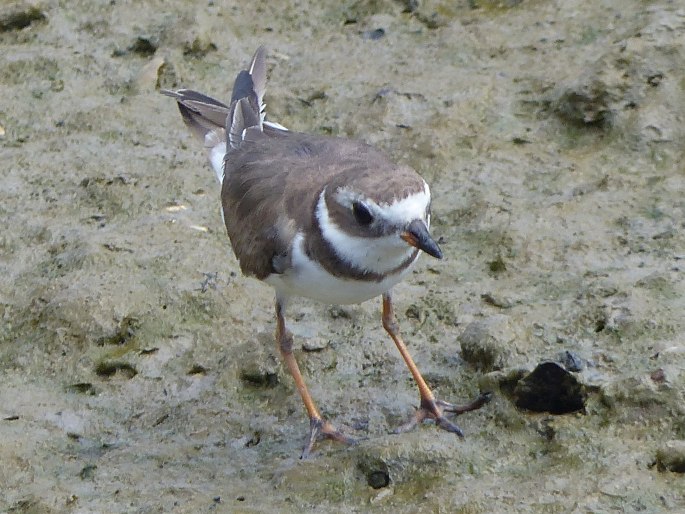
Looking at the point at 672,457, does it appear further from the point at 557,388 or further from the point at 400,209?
the point at 400,209

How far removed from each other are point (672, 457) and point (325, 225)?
1.71 metres

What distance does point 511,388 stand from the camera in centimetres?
504

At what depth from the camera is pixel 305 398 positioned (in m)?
5.30

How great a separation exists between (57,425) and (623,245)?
316 cm

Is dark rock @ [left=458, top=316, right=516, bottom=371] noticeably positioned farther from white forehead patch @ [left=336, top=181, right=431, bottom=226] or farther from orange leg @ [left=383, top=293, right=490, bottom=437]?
white forehead patch @ [left=336, top=181, right=431, bottom=226]

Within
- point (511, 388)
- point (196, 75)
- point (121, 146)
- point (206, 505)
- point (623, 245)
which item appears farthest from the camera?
point (196, 75)

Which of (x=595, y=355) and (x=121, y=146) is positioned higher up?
(x=595, y=355)

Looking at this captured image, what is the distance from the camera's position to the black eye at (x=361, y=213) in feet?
15.0

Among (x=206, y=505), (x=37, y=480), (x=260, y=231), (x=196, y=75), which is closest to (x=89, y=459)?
(x=37, y=480)

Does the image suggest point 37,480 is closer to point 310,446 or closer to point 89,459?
point 89,459

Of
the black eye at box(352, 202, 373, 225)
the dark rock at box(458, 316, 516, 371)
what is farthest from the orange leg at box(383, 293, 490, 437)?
the black eye at box(352, 202, 373, 225)

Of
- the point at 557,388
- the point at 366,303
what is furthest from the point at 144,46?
the point at 557,388

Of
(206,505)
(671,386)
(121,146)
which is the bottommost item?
(121,146)

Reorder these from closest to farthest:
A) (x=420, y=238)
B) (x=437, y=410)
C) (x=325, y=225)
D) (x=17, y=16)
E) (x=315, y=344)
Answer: (x=420, y=238), (x=325, y=225), (x=437, y=410), (x=315, y=344), (x=17, y=16)
